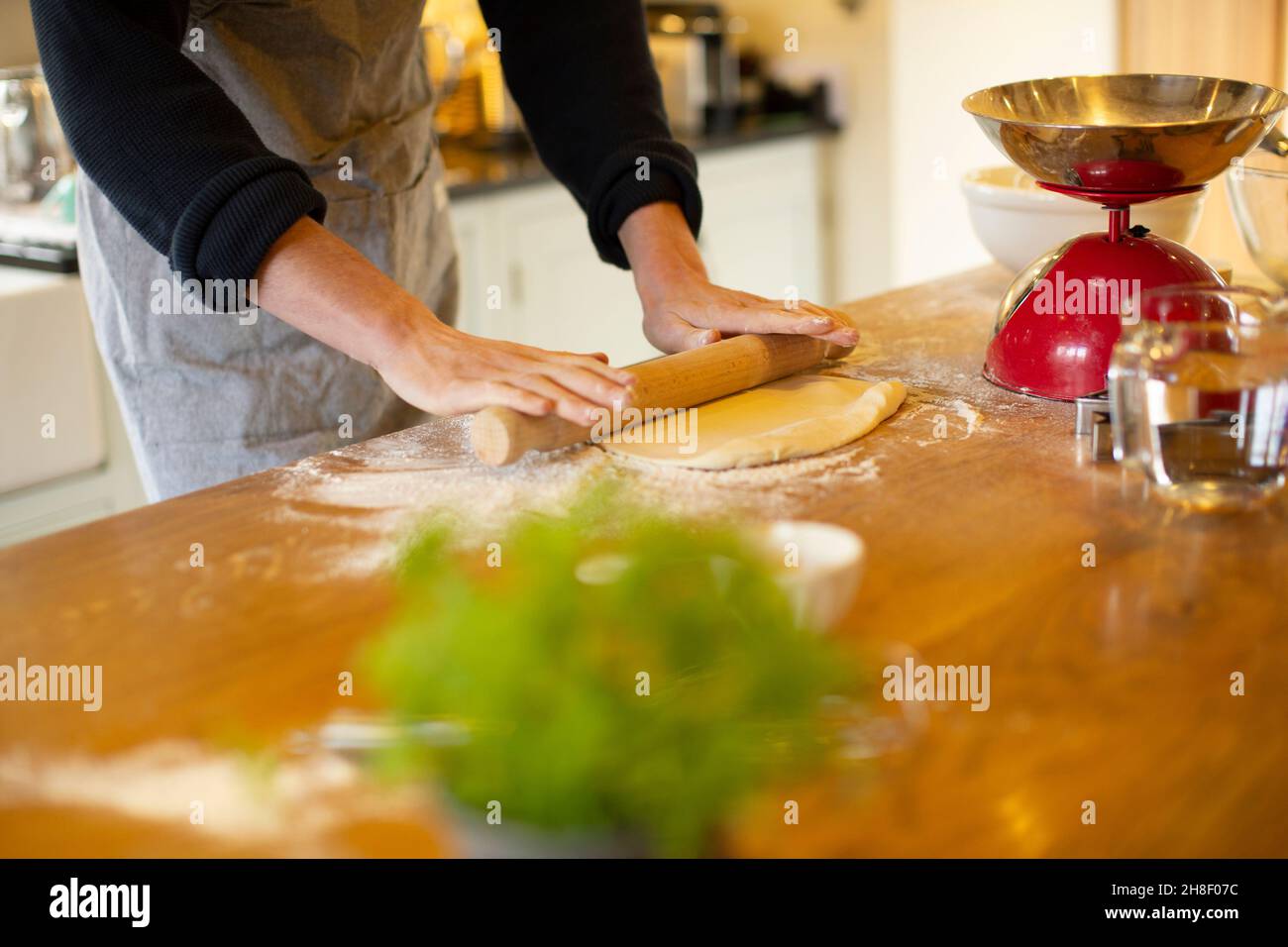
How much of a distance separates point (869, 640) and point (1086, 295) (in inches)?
19.4

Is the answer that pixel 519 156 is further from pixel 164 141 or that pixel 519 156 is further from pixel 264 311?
pixel 164 141

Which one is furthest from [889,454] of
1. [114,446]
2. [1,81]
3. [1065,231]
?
[1,81]

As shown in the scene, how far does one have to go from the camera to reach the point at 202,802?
581 millimetres

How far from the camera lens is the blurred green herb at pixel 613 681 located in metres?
0.46

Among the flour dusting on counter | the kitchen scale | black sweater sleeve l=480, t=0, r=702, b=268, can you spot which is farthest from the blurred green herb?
black sweater sleeve l=480, t=0, r=702, b=268

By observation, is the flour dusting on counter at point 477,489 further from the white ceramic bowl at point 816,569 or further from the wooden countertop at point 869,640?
the white ceramic bowl at point 816,569

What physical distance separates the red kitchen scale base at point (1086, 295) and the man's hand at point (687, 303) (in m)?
0.15

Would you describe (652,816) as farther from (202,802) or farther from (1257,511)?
(1257,511)

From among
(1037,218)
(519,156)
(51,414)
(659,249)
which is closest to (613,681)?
(659,249)

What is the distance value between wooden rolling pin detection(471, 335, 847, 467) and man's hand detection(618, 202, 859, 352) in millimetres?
18

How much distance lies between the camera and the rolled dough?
96 centimetres

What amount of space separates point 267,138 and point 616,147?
13.5 inches

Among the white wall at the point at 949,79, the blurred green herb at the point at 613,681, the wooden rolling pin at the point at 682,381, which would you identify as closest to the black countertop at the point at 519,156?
the white wall at the point at 949,79

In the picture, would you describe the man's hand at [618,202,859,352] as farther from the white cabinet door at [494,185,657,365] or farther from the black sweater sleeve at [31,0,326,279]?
the white cabinet door at [494,185,657,365]
